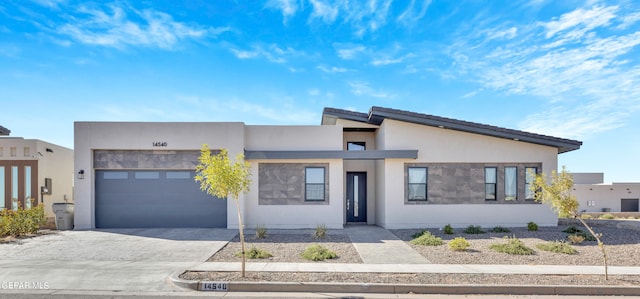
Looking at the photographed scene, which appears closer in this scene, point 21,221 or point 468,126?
point 21,221

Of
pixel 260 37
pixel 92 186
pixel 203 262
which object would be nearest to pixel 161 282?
pixel 203 262

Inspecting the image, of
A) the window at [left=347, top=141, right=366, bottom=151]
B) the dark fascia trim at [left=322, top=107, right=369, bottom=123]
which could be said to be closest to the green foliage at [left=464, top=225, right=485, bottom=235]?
the window at [left=347, top=141, right=366, bottom=151]

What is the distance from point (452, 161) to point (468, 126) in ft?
5.30

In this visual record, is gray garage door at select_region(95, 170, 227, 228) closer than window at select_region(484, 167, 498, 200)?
Yes

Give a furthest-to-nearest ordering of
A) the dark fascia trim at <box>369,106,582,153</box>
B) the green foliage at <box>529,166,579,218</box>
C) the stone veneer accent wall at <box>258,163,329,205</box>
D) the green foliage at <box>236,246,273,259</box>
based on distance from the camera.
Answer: the stone veneer accent wall at <box>258,163,329,205</box> → the dark fascia trim at <box>369,106,582,153</box> → the green foliage at <box>236,246,273,259</box> → the green foliage at <box>529,166,579,218</box>

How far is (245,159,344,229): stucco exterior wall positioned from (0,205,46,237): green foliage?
795 centimetres

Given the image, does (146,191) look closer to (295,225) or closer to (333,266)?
(295,225)

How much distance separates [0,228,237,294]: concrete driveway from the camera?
7070mm

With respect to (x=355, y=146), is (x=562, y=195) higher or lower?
lower

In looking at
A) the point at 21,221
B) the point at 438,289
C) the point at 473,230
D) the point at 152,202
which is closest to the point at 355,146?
the point at 473,230

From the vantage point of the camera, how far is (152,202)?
48.6ft

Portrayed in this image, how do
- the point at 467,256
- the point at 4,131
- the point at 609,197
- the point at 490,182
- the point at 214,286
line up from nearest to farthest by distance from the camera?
the point at 214,286 < the point at 467,256 < the point at 490,182 < the point at 4,131 < the point at 609,197

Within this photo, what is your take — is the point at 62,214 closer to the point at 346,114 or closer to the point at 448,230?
the point at 346,114

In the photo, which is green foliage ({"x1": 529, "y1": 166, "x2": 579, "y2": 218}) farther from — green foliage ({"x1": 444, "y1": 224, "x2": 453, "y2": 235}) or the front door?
the front door
